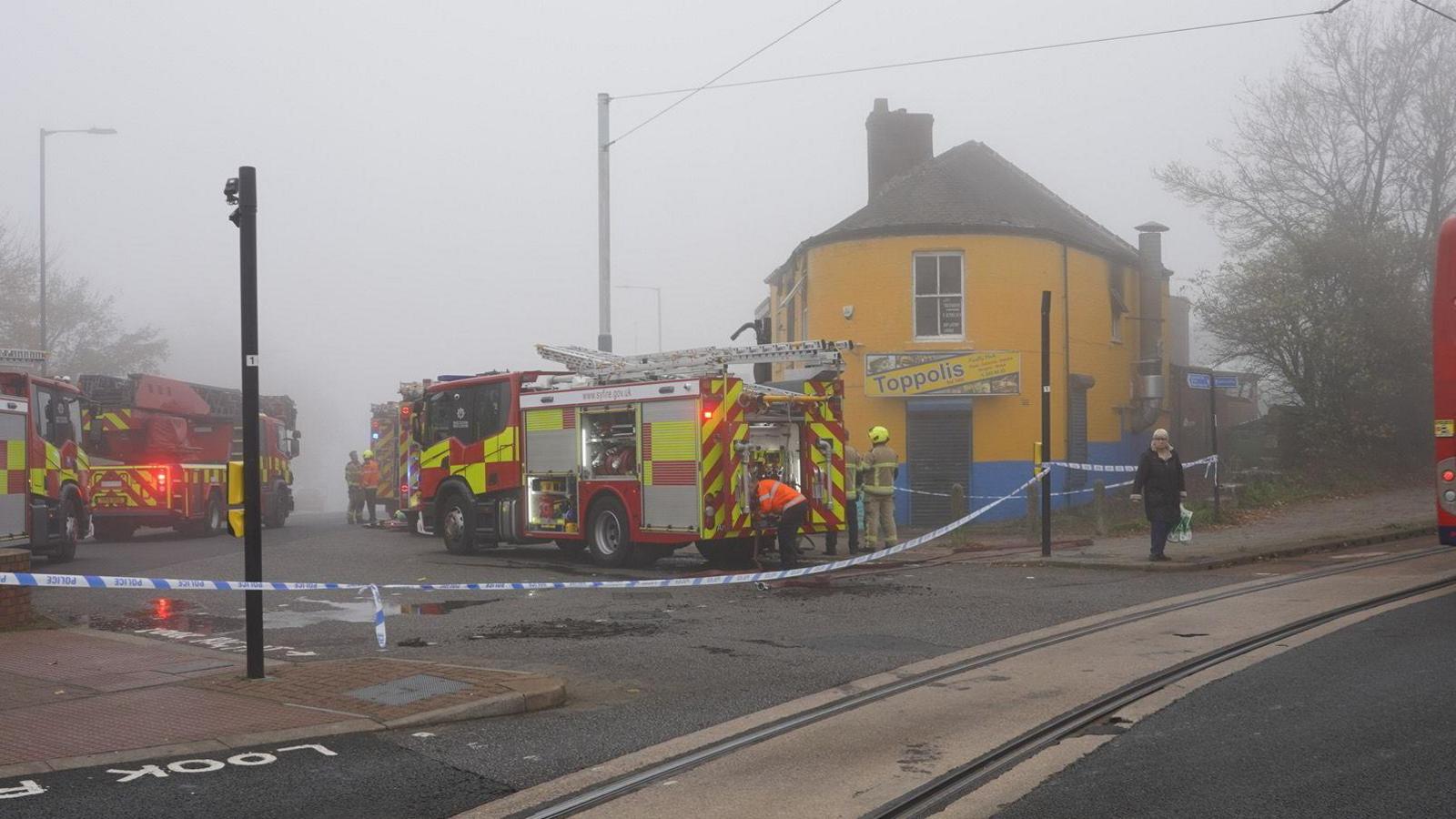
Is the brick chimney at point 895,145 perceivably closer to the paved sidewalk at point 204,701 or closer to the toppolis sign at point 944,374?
the toppolis sign at point 944,374

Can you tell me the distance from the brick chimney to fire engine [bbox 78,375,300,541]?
49.2ft

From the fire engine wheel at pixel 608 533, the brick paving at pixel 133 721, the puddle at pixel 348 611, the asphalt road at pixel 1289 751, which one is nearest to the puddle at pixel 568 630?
the puddle at pixel 348 611

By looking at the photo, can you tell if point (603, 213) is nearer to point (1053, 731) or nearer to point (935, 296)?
point (935, 296)

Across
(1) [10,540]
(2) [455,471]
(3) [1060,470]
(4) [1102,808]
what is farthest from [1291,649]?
(3) [1060,470]

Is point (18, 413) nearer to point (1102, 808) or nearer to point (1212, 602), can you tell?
point (1212, 602)

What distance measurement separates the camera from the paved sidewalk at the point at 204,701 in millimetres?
6383

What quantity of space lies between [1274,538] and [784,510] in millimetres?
7147

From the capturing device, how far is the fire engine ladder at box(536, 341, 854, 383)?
15969mm

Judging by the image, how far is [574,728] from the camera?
6871mm

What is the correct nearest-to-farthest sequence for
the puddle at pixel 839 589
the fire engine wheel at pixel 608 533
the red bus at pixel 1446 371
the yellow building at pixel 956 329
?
the red bus at pixel 1446 371
the puddle at pixel 839 589
the fire engine wheel at pixel 608 533
the yellow building at pixel 956 329

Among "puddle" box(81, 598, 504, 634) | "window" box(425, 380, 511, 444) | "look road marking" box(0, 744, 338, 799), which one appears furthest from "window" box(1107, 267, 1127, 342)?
"look road marking" box(0, 744, 338, 799)

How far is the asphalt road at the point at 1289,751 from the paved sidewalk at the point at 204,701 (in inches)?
131

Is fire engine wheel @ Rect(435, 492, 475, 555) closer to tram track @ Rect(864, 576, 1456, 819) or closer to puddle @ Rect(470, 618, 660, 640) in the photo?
puddle @ Rect(470, 618, 660, 640)

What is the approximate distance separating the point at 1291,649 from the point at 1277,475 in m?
20.0
